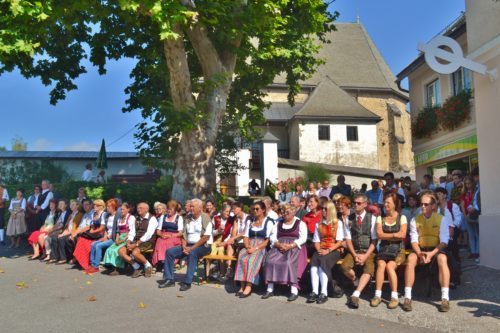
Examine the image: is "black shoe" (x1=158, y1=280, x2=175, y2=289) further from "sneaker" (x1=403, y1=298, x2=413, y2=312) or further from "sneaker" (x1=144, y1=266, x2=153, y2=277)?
"sneaker" (x1=403, y1=298, x2=413, y2=312)

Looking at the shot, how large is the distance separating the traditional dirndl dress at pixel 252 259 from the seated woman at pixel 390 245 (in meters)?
1.99

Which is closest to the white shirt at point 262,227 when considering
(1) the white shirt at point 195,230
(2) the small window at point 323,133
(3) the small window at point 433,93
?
(1) the white shirt at point 195,230

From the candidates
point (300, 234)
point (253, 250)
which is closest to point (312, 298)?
point (300, 234)

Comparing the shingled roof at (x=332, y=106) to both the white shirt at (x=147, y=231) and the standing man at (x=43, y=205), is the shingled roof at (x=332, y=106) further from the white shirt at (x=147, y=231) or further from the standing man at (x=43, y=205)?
the white shirt at (x=147, y=231)

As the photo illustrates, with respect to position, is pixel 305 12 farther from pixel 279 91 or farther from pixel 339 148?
pixel 279 91

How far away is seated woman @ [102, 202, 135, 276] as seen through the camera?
A: 10.2m

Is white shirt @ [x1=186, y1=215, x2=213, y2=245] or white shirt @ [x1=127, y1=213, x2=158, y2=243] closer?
white shirt @ [x1=186, y1=215, x2=213, y2=245]

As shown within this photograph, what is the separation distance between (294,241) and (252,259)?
80 cm

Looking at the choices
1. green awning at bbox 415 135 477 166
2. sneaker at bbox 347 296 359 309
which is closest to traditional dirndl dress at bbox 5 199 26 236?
sneaker at bbox 347 296 359 309

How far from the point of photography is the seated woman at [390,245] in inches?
287

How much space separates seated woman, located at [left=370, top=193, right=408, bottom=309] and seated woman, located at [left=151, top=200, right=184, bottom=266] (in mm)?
4212

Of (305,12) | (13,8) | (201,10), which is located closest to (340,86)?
(305,12)

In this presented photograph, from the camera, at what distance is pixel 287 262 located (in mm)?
8055

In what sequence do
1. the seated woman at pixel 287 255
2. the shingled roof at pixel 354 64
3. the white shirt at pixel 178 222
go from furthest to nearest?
the shingled roof at pixel 354 64 < the white shirt at pixel 178 222 < the seated woman at pixel 287 255
